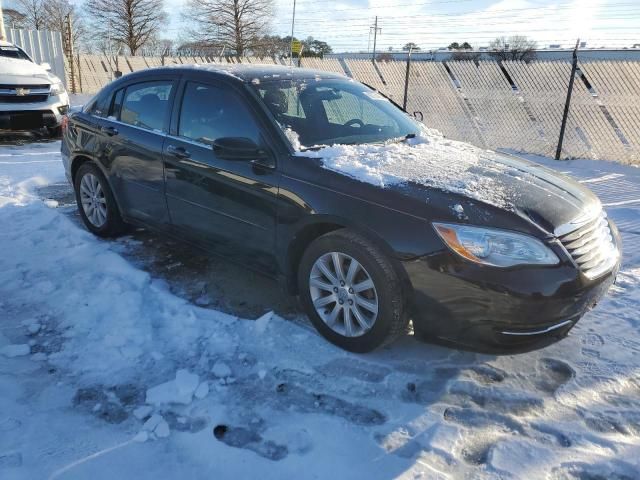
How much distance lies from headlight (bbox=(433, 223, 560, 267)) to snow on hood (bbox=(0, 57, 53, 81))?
387 inches

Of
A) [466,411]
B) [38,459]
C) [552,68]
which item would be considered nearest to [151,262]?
[38,459]

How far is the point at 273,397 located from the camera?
8.65 feet

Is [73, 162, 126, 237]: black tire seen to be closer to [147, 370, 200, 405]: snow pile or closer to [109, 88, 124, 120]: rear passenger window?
[109, 88, 124, 120]: rear passenger window

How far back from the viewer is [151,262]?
14.1 ft

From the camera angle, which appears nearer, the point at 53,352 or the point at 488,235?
the point at 488,235

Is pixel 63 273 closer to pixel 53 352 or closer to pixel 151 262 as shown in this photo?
pixel 151 262

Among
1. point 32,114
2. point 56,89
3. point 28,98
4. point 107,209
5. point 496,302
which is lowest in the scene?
point 107,209

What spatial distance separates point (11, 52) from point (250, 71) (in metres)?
9.34

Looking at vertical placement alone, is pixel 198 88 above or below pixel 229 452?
above

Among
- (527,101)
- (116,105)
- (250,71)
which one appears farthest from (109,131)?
(527,101)

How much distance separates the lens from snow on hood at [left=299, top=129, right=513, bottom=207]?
285cm

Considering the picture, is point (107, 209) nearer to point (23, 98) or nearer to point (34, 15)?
point (23, 98)

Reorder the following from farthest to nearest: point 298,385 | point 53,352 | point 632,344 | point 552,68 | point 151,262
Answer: point 552,68, point 151,262, point 632,344, point 53,352, point 298,385

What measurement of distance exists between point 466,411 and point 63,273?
10.2 feet
